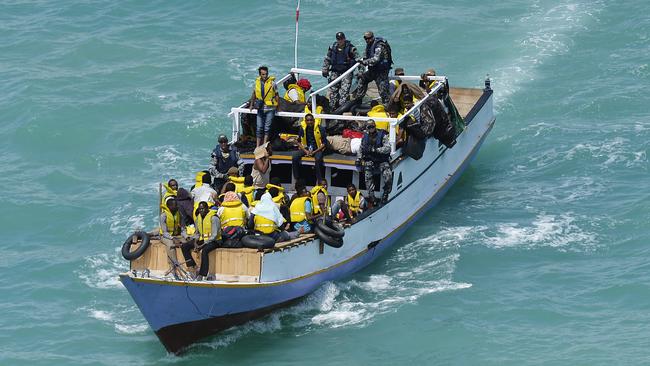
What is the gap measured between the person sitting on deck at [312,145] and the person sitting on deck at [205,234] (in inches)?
143

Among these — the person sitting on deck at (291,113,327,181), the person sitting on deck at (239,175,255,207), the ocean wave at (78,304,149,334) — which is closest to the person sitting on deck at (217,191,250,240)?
the person sitting on deck at (239,175,255,207)

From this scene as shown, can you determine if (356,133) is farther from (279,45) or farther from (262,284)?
(279,45)

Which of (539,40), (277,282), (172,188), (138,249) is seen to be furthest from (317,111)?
(539,40)

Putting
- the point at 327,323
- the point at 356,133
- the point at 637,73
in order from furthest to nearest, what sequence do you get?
the point at 637,73, the point at 356,133, the point at 327,323

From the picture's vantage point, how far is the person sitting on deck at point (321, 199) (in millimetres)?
27087

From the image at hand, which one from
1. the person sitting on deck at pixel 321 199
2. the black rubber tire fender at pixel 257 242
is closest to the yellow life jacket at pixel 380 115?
the person sitting on deck at pixel 321 199

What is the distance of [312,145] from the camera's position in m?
28.6

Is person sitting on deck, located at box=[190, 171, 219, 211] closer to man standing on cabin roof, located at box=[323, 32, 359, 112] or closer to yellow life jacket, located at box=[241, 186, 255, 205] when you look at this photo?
yellow life jacket, located at box=[241, 186, 255, 205]

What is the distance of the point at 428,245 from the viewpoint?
97.7 feet

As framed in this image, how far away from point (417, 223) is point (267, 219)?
597 centimetres

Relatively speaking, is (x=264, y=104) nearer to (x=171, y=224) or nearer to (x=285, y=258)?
(x=171, y=224)

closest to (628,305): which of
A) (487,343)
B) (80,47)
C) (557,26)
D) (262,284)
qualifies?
(487,343)

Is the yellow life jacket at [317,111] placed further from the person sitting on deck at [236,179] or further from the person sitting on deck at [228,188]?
the person sitting on deck at [228,188]

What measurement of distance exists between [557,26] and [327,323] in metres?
17.8
